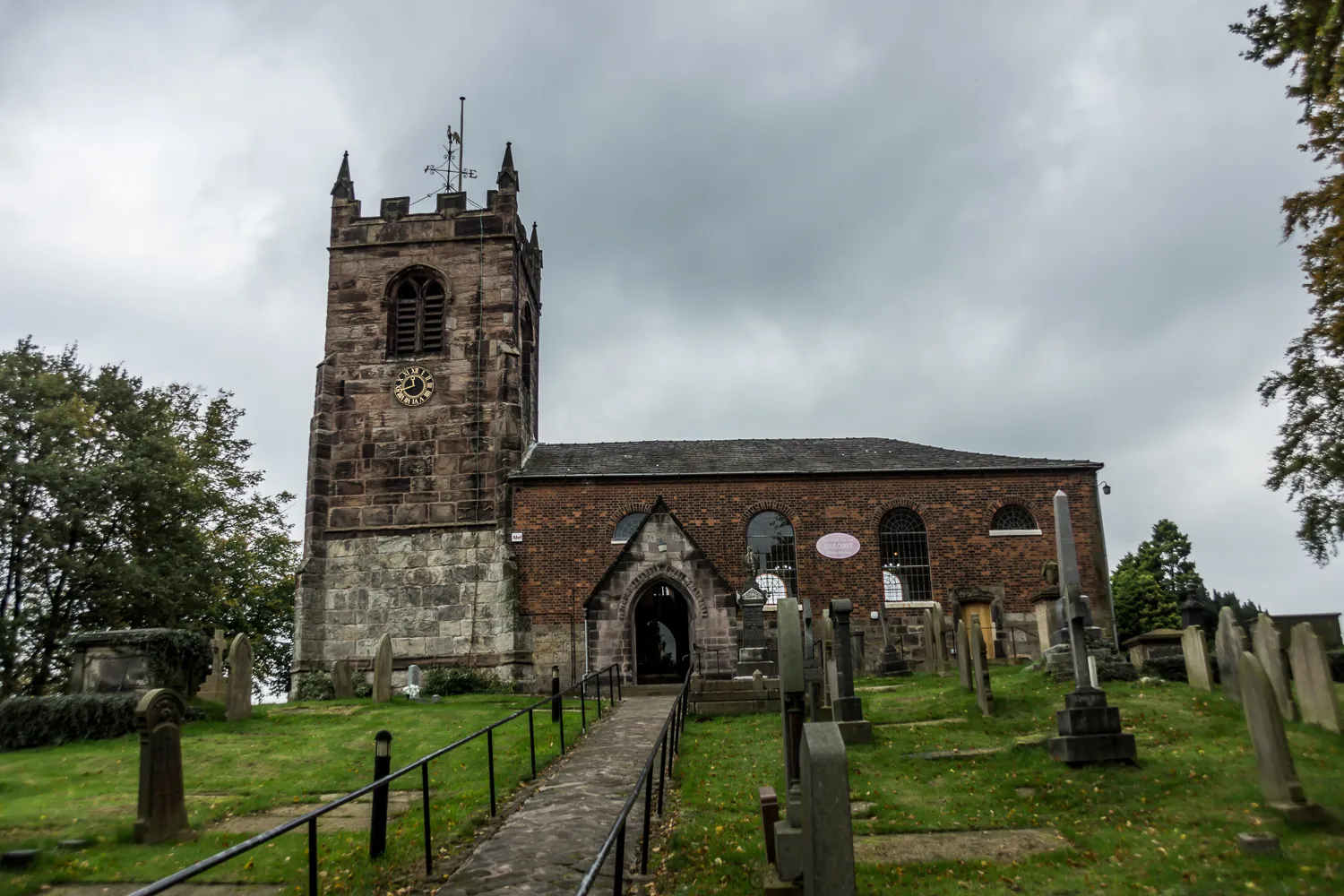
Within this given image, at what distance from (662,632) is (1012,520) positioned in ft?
33.8

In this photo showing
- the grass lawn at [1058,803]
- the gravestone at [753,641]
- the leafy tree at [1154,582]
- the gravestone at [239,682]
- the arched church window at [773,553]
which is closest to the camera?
the grass lawn at [1058,803]

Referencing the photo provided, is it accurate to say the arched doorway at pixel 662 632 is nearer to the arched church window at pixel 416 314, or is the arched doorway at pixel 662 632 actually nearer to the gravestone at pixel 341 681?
the gravestone at pixel 341 681

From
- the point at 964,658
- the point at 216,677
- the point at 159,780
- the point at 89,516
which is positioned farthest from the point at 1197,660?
the point at 89,516

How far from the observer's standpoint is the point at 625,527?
2675 cm

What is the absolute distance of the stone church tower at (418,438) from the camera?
25625 mm

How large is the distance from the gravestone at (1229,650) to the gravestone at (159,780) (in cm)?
1294

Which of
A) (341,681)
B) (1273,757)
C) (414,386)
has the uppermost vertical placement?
(414,386)

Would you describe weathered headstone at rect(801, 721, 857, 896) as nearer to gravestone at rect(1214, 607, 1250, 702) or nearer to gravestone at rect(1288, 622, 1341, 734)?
gravestone at rect(1288, 622, 1341, 734)

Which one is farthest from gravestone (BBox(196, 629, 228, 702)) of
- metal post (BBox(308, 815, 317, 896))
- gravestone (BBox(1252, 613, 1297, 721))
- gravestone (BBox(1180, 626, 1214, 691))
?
gravestone (BBox(1252, 613, 1297, 721))

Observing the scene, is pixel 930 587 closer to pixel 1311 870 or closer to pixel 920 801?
pixel 920 801

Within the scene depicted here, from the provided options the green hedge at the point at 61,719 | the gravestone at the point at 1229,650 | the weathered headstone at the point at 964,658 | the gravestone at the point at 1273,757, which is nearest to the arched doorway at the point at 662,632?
the weathered headstone at the point at 964,658

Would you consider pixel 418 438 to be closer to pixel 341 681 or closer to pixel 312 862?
pixel 341 681

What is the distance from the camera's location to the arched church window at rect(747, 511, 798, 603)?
26.7m

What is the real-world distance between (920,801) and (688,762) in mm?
3852
